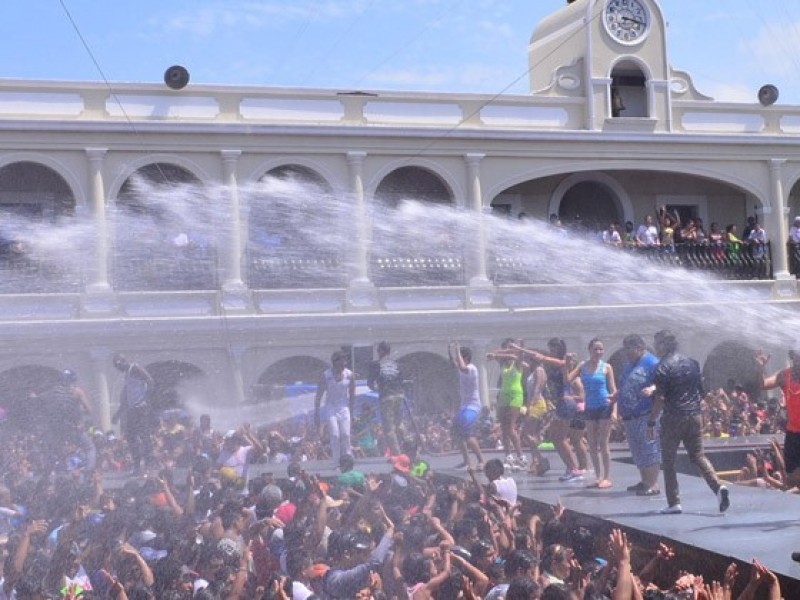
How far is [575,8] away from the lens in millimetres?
29609

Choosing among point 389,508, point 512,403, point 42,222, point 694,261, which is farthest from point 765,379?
point 42,222

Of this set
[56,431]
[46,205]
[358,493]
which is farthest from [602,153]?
[358,493]

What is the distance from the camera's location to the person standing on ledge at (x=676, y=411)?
30.1ft

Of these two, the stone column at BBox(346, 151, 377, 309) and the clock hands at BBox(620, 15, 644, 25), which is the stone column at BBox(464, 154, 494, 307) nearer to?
the stone column at BBox(346, 151, 377, 309)

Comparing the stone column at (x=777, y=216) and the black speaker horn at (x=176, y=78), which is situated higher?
the black speaker horn at (x=176, y=78)

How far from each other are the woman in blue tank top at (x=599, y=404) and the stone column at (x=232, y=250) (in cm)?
1488

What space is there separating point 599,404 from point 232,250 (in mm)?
15370

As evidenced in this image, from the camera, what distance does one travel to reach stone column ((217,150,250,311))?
25.0 meters

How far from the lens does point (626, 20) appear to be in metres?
29.6

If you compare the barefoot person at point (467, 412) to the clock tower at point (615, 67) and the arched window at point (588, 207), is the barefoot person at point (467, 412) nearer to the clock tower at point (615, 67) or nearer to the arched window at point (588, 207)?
the clock tower at point (615, 67)

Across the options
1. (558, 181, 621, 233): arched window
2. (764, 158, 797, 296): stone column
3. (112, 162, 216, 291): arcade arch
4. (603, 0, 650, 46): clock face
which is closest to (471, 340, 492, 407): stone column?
(558, 181, 621, 233): arched window

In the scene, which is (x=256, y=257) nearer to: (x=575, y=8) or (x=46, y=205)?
(x=46, y=205)

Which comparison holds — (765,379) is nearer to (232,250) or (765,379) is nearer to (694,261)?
(232,250)

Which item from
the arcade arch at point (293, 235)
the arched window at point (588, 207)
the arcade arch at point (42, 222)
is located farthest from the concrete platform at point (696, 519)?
the arched window at point (588, 207)
